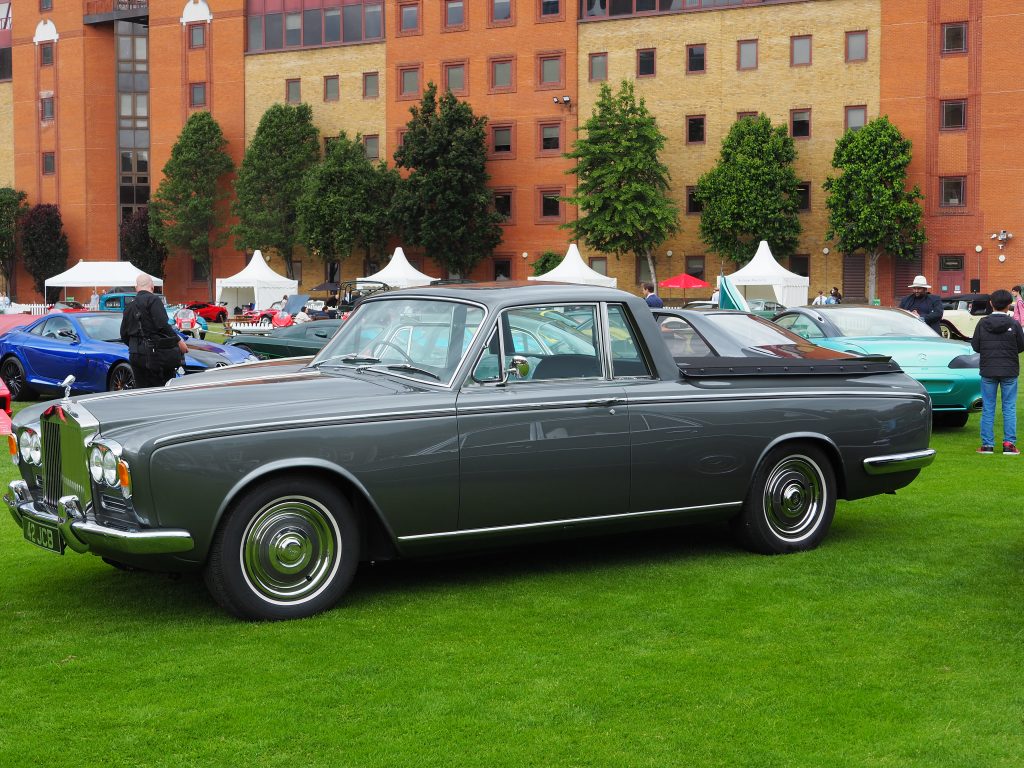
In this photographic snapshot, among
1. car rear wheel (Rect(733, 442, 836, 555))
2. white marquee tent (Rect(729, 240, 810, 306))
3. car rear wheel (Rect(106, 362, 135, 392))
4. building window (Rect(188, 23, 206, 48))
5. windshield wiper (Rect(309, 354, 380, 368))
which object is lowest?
car rear wheel (Rect(733, 442, 836, 555))

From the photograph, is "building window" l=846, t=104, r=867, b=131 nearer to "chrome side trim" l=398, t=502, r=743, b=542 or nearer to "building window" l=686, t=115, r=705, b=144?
"building window" l=686, t=115, r=705, b=144

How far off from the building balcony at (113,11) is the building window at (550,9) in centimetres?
2477

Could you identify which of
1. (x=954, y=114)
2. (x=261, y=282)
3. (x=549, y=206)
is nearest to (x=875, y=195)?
(x=954, y=114)

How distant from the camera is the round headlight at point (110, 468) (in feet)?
19.2

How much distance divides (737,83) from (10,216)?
42.0 metres

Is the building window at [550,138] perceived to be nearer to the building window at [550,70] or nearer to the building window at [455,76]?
the building window at [550,70]

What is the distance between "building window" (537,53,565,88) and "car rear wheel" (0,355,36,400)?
43.3m

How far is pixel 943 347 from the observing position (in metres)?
14.3

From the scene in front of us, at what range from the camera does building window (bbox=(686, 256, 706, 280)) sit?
5594 centimetres

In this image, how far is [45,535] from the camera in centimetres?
628

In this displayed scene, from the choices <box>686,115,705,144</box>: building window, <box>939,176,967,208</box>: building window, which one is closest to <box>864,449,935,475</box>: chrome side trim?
<box>939,176,967,208</box>: building window

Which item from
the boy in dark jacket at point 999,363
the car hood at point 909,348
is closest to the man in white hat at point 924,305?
the car hood at point 909,348

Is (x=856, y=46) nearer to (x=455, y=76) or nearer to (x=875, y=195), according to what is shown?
(x=875, y=195)

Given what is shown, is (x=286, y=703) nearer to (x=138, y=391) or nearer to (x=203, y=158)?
(x=138, y=391)
